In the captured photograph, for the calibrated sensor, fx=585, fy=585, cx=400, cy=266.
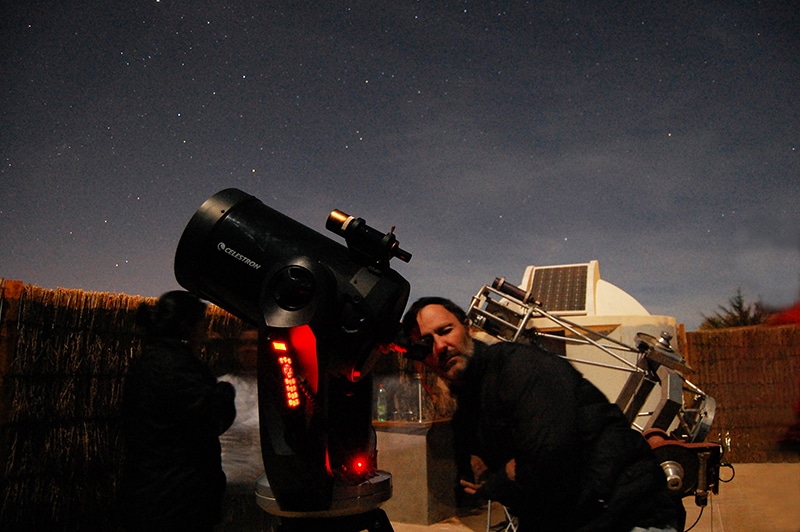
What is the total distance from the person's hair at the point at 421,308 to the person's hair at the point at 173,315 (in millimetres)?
1132

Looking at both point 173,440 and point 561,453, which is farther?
point 173,440

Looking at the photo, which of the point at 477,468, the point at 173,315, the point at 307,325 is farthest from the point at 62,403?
the point at 477,468

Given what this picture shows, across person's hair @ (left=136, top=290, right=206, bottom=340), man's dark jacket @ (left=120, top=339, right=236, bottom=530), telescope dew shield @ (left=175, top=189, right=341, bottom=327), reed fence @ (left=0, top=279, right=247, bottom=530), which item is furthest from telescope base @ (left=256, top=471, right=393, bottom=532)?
reed fence @ (left=0, top=279, right=247, bottom=530)

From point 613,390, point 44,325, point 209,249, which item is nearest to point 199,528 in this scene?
point 209,249

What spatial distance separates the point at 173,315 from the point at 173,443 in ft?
1.93

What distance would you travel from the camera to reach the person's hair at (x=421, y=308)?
2326mm

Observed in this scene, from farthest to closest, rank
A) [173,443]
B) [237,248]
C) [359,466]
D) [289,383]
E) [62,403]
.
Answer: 1. [62,403]
2. [173,443]
3. [237,248]
4. [359,466]
5. [289,383]

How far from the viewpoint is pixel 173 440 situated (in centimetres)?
256

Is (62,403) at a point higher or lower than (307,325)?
lower

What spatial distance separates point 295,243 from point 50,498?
2496mm

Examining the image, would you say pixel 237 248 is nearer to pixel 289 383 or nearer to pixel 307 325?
pixel 307 325

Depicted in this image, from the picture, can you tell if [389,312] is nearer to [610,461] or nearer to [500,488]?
[500,488]

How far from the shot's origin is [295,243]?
7.73ft

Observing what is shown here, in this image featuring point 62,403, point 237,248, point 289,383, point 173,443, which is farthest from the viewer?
point 62,403
